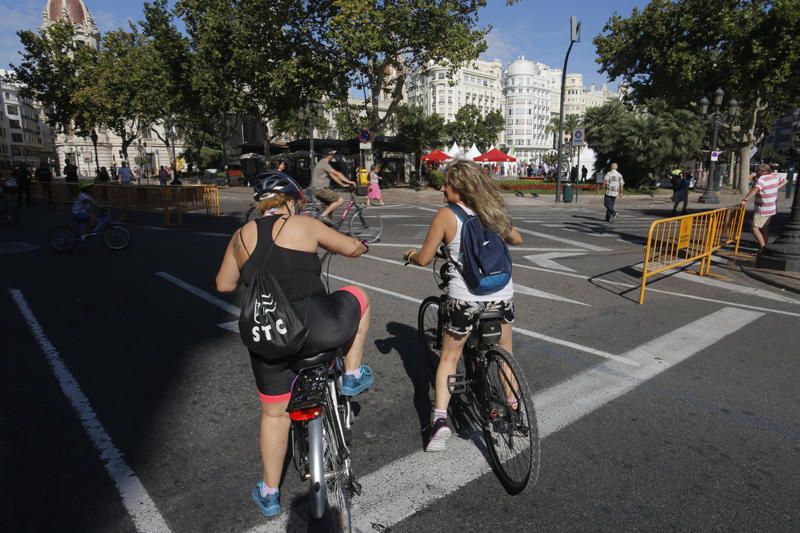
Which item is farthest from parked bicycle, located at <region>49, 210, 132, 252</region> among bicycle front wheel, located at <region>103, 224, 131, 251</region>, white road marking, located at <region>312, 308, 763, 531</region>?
white road marking, located at <region>312, 308, 763, 531</region>

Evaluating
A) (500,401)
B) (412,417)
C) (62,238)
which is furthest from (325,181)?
(500,401)

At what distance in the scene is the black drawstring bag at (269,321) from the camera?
7.23 ft

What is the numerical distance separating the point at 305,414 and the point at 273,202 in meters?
1.09

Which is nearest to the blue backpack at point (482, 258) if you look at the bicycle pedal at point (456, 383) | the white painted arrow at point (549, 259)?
the bicycle pedal at point (456, 383)

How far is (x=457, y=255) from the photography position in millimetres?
3084

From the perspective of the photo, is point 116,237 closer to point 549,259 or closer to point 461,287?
point 549,259

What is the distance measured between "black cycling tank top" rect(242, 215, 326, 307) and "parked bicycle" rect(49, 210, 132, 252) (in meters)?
9.38

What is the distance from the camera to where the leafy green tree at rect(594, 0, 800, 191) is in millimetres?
24875

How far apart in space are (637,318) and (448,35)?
2425cm

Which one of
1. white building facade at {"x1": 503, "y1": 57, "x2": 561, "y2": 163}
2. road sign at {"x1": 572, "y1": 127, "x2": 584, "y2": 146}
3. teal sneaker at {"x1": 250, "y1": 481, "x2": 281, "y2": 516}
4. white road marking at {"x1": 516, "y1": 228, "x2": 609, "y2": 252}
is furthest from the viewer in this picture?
white building facade at {"x1": 503, "y1": 57, "x2": 561, "y2": 163}

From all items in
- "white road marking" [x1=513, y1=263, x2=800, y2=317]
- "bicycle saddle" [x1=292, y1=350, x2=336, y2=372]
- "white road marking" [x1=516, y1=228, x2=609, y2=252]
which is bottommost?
"white road marking" [x1=513, y1=263, x2=800, y2=317]

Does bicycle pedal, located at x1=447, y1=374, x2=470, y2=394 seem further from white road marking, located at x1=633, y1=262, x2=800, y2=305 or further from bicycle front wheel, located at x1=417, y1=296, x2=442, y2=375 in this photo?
white road marking, located at x1=633, y1=262, x2=800, y2=305

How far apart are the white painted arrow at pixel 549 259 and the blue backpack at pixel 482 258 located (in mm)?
6270

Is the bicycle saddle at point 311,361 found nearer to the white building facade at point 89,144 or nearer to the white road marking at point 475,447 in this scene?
the white road marking at point 475,447
